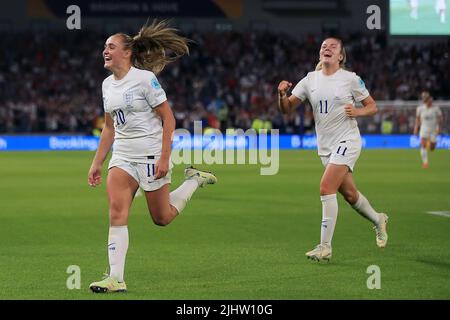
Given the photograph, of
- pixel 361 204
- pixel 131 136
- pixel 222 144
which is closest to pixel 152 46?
pixel 131 136

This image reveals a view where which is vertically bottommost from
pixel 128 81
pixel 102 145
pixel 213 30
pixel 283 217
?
pixel 283 217

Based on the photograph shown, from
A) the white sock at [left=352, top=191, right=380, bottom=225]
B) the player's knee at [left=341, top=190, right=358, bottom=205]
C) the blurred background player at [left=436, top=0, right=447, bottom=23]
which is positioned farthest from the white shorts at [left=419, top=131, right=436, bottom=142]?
the player's knee at [left=341, top=190, right=358, bottom=205]

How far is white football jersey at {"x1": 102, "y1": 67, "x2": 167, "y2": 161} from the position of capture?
8.35 metres

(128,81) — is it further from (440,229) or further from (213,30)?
(213,30)

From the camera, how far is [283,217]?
1486 cm

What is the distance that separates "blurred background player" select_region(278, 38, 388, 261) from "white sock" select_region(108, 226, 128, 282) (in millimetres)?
2807

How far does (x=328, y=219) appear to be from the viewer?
10.3m

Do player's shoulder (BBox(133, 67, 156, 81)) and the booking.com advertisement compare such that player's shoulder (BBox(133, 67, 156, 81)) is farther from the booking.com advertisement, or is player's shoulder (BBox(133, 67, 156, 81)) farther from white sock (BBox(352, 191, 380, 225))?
the booking.com advertisement

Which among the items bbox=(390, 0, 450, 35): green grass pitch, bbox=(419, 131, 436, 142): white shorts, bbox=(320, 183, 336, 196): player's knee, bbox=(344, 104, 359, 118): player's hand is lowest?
bbox=(419, 131, 436, 142): white shorts

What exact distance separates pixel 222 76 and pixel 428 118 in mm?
21330

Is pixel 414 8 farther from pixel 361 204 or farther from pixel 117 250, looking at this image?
pixel 117 250

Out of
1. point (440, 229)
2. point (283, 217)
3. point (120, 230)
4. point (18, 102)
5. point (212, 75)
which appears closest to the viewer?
point (120, 230)
